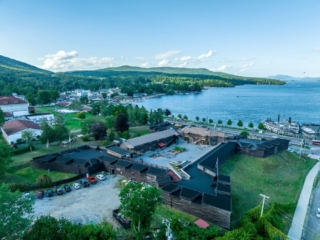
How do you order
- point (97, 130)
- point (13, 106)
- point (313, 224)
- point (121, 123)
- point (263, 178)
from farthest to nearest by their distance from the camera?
point (13, 106) < point (121, 123) < point (97, 130) < point (263, 178) < point (313, 224)

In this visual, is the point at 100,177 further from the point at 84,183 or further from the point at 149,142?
the point at 149,142

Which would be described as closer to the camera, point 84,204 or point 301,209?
point 84,204

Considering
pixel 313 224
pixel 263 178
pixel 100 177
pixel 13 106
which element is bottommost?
pixel 313 224

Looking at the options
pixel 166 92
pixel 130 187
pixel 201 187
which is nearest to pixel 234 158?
pixel 201 187

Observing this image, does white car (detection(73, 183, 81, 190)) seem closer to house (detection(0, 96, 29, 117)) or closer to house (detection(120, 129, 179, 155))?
house (detection(120, 129, 179, 155))

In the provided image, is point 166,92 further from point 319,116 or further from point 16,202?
point 16,202

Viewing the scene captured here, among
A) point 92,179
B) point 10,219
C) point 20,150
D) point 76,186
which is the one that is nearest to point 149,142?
point 92,179

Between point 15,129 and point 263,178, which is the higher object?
point 15,129

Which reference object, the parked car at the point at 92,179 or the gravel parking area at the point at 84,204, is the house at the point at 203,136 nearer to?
the gravel parking area at the point at 84,204
